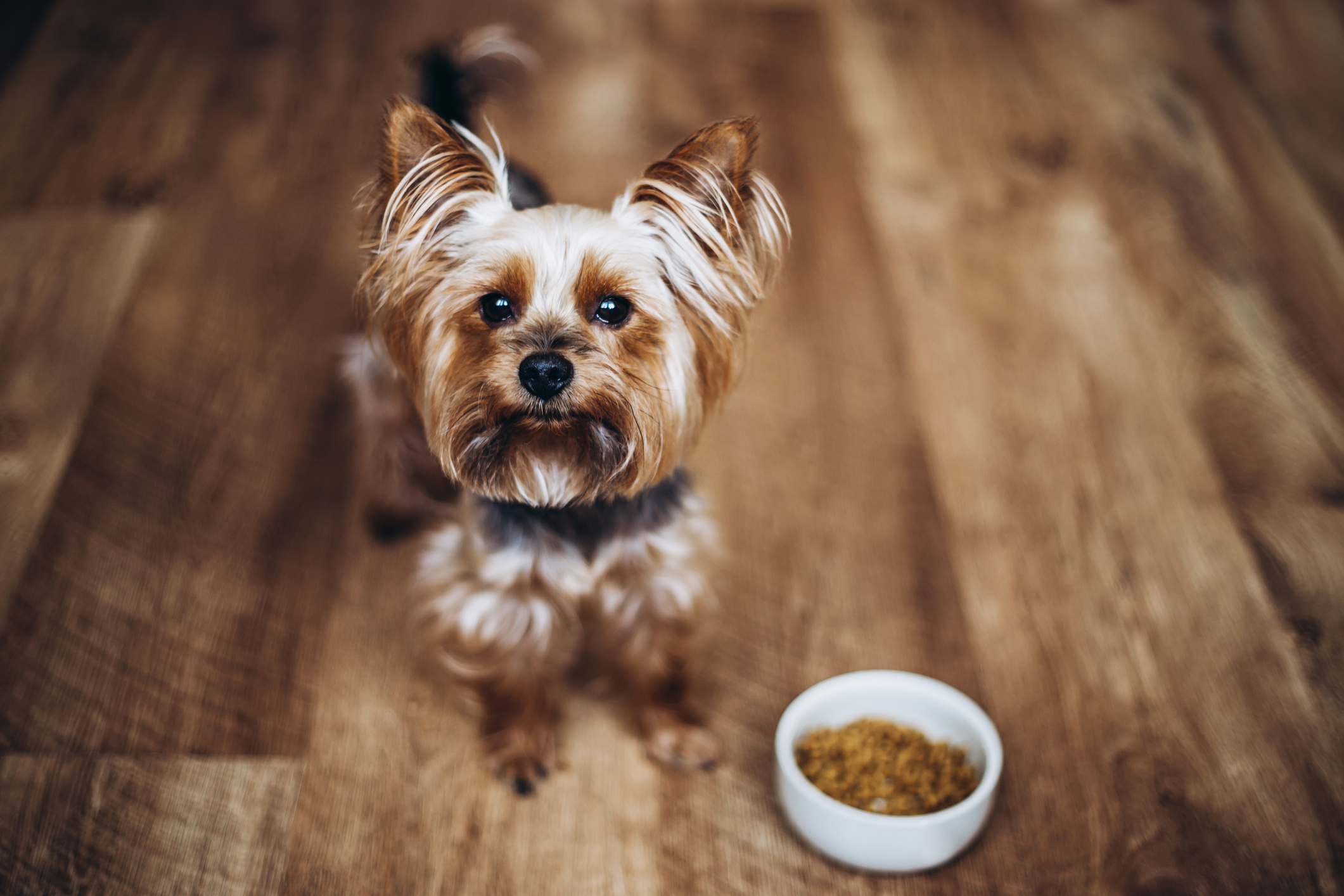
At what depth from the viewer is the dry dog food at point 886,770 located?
4.65 ft

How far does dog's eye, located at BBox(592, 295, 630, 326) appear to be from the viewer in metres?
1.23

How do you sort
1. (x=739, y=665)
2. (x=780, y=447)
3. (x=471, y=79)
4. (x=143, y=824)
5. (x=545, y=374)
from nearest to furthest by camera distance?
(x=545, y=374), (x=143, y=824), (x=739, y=665), (x=471, y=79), (x=780, y=447)

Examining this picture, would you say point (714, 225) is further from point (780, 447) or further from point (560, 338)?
point (780, 447)

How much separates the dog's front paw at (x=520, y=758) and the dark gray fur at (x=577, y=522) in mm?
332

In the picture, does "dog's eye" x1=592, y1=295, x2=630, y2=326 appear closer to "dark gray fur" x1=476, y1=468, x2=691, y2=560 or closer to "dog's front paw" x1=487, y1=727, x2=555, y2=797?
"dark gray fur" x1=476, y1=468, x2=691, y2=560

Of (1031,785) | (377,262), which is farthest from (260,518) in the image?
(1031,785)

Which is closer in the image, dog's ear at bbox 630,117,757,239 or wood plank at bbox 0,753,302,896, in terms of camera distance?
dog's ear at bbox 630,117,757,239

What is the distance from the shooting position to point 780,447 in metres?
2.02

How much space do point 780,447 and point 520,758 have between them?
810 mm

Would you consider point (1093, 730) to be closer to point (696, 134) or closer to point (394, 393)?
point (696, 134)

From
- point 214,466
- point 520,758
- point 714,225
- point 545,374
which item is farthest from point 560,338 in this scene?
point 214,466

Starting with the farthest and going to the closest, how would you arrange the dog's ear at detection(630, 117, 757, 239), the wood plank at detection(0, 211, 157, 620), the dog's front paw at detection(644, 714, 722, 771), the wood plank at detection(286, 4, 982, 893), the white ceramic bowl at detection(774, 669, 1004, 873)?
the wood plank at detection(0, 211, 157, 620) → the dog's front paw at detection(644, 714, 722, 771) → the wood plank at detection(286, 4, 982, 893) → the white ceramic bowl at detection(774, 669, 1004, 873) → the dog's ear at detection(630, 117, 757, 239)

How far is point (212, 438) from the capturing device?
1992 mm

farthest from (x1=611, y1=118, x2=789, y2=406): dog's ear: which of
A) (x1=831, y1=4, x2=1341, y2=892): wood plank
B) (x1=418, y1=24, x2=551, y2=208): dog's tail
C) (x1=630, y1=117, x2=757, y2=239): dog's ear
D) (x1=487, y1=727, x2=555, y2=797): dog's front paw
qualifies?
(x1=831, y1=4, x2=1341, y2=892): wood plank
